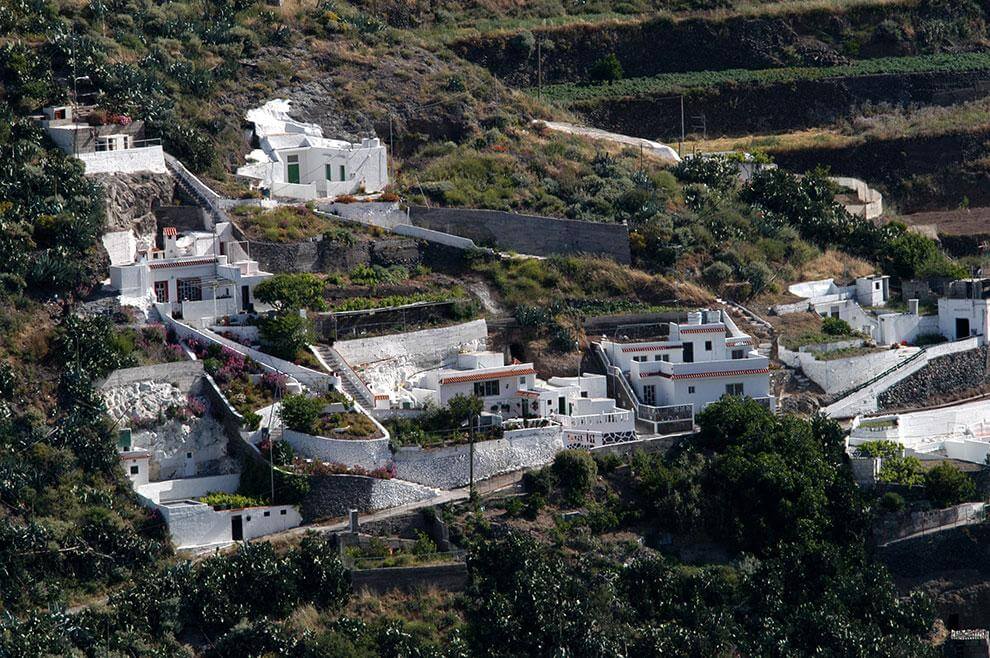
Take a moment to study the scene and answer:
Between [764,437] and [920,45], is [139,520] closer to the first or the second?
[764,437]

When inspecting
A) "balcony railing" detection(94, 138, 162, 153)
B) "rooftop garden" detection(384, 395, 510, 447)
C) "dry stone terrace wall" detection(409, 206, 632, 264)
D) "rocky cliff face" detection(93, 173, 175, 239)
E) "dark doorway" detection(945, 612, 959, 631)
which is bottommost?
"dark doorway" detection(945, 612, 959, 631)

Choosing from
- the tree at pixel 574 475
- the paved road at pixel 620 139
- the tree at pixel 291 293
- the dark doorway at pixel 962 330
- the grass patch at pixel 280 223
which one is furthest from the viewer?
the paved road at pixel 620 139


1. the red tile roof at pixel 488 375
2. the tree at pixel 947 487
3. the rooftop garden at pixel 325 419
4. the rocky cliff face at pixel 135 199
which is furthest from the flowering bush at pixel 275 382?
the tree at pixel 947 487

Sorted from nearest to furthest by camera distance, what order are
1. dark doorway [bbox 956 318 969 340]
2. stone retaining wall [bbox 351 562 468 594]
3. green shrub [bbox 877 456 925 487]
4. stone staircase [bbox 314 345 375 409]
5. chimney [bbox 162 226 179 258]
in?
stone retaining wall [bbox 351 562 468 594] → stone staircase [bbox 314 345 375 409] → green shrub [bbox 877 456 925 487] → chimney [bbox 162 226 179 258] → dark doorway [bbox 956 318 969 340]

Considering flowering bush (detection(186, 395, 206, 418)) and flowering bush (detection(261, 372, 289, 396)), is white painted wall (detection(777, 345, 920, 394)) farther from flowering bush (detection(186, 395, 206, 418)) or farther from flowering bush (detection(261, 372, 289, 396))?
flowering bush (detection(186, 395, 206, 418))

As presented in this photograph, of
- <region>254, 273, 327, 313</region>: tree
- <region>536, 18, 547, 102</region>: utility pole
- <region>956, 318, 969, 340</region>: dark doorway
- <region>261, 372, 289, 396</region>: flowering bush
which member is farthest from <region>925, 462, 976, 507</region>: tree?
<region>536, 18, 547, 102</region>: utility pole

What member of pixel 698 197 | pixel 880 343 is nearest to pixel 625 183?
pixel 698 197

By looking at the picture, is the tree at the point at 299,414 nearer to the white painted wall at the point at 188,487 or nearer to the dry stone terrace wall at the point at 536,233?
the white painted wall at the point at 188,487

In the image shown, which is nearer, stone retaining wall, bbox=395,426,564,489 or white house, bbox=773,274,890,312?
stone retaining wall, bbox=395,426,564,489
